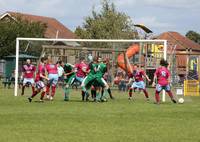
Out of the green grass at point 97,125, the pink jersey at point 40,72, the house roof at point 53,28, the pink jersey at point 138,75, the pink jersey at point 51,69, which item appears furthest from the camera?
the house roof at point 53,28

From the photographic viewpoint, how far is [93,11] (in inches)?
2913

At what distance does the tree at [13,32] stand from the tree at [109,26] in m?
5.63

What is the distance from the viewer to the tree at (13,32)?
67.2 m

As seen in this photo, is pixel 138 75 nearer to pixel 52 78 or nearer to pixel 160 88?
pixel 160 88

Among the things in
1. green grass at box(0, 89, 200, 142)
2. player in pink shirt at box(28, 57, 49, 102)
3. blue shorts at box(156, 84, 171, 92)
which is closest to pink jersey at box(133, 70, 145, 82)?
blue shorts at box(156, 84, 171, 92)

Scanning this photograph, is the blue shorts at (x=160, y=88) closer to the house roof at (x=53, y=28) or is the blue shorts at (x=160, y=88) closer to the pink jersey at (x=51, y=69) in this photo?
the pink jersey at (x=51, y=69)

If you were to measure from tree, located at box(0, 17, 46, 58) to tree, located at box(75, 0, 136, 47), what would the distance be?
5.63m

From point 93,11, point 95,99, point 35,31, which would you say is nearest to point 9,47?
point 35,31

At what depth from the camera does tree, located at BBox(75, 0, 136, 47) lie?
2795 inches

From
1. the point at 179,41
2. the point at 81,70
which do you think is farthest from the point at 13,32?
the point at 179,41

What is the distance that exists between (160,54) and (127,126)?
95.3 ft

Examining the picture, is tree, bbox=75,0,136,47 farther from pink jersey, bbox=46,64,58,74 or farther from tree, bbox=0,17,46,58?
pink jersey, bbox=46,64,58,74

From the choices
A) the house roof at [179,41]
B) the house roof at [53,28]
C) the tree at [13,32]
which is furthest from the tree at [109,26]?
the house roof at [179,41]

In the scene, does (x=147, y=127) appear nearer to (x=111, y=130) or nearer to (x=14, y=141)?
(x=111, y=130)
